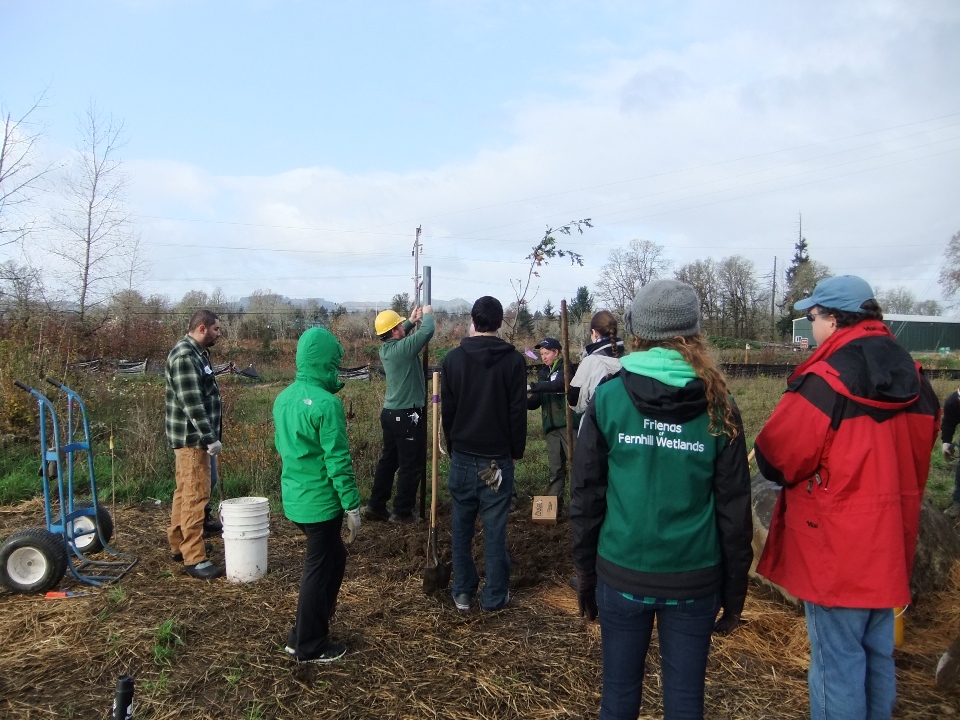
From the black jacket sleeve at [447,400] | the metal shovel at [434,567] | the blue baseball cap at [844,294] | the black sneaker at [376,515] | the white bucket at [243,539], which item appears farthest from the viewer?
the black sneaker at [376,515]

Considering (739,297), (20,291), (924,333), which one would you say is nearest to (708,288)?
(739,297)

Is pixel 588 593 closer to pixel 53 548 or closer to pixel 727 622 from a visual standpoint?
pixel 727 622

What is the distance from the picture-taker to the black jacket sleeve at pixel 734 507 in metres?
2.29

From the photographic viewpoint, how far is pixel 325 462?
146 inches

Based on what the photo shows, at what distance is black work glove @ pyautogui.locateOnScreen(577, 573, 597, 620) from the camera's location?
248cm

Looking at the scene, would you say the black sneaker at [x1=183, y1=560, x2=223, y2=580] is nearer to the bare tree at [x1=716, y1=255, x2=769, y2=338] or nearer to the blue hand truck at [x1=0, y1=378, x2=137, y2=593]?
the blue hand truck at [x1=0, y1=378, x2=137, y2=593]

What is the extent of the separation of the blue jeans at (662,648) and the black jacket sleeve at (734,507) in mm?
132

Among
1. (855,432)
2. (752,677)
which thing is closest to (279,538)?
(752,677)

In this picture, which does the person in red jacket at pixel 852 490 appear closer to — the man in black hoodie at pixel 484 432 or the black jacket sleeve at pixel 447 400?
the man in black hoodie at pixel 484 432

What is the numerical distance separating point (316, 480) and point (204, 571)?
2.07 m

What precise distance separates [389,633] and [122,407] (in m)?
7.93

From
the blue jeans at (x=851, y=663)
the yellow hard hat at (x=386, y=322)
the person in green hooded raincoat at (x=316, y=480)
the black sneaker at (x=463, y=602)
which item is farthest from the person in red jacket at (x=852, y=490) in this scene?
the yellow hard hat at (x=386, y=322)

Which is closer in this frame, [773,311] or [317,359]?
[317,359]

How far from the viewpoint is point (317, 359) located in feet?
12.4
